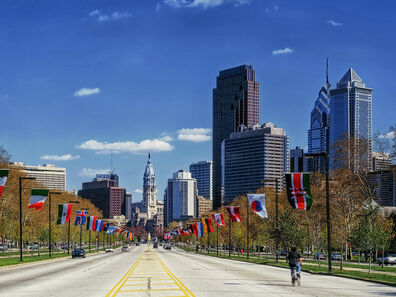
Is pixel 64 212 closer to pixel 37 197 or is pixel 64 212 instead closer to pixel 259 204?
pixel 37 197

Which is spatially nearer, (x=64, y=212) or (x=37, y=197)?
(x=37, y=197)

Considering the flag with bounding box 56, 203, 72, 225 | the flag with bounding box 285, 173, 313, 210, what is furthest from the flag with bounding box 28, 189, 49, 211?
the flag with bounding box 285, 173, 313, 210

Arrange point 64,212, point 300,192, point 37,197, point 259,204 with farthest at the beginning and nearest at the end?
point 64,212 → point 37,197 → point 259,204 → point 300,192

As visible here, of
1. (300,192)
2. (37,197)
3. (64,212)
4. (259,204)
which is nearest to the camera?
(300,192)

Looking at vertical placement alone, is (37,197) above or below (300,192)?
below

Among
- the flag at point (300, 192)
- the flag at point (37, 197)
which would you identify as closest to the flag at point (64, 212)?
the flag at point (37, 197)

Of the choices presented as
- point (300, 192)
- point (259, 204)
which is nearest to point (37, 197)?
point (259, 204)

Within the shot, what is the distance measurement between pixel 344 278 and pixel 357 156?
44.5 meters

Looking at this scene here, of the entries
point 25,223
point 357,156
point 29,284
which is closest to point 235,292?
point 29,284

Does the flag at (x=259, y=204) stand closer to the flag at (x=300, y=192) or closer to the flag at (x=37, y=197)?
the flag at (x=300, y=192)

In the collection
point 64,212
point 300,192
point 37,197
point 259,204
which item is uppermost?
point 300,192

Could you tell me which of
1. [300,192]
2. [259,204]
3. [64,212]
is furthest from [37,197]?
[300,192]

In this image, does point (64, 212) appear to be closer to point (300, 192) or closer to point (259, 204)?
point (259, 204)

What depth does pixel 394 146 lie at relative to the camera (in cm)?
6694
